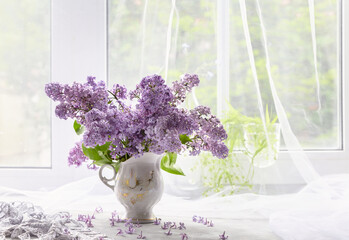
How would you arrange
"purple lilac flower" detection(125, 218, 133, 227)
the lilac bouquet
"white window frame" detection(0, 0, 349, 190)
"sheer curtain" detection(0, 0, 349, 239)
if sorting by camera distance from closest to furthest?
the lilac bouquet < "purple lilac flower" detection(125, 218, 133, 227) < "sheer curtain" detection(0, 0, 349, 239) < "white window frame" detection(0, 0, 349, 190)

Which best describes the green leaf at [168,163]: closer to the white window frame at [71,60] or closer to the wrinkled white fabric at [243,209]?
the wrinkled white fabric at [243,209]

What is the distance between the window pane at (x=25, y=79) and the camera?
1.59m

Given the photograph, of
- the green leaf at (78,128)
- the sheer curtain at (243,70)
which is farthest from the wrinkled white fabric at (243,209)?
the green leaf at (78,128)

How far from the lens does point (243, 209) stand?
4.15 ft

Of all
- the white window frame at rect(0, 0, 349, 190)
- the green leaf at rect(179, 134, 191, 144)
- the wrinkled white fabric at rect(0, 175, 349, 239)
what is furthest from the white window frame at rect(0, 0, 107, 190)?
the green leaf at rect(179, 134, 191, 144)

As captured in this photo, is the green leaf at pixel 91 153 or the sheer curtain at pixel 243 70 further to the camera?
the sheer curtain at pixel 243 70

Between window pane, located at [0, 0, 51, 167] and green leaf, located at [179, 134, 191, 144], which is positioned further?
window pane, located at [0, 0, 51, 167]

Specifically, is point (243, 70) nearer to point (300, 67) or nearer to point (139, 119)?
point (300, 67)

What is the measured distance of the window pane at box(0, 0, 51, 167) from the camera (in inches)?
62.7

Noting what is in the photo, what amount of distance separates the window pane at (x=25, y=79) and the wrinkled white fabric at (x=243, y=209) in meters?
0.21

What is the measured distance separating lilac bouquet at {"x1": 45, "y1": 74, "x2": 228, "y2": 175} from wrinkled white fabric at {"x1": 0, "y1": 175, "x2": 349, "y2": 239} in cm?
21

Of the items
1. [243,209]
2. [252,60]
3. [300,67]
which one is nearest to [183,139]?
[243,209]

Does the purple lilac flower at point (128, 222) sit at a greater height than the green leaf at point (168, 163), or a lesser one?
Answer: lesser

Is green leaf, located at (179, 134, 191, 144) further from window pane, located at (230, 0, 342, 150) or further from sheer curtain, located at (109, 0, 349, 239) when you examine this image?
window pane, located at (230, 0, 342, 150)
